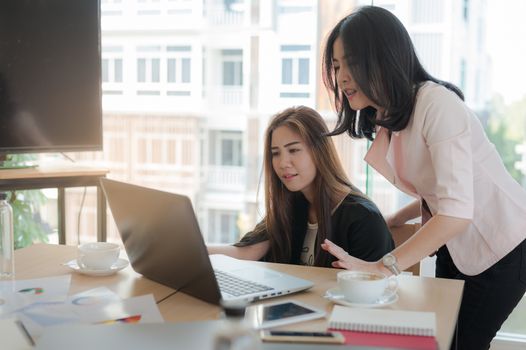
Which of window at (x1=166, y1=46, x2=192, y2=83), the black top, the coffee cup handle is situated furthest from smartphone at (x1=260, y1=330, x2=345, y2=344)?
window at (x1=166, y1=46, x2=192, y2=83)

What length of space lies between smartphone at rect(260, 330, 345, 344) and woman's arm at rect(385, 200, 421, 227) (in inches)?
35.7

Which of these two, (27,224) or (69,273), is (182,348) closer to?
(69,273)

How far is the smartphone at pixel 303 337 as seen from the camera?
1.03 meters

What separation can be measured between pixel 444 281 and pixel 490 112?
1421 millimetres

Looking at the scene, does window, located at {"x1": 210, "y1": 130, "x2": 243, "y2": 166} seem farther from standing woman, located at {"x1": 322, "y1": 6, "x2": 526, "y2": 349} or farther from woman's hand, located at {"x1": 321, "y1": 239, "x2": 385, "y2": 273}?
woman's hand, located at {"x1": 321, "y1": 239, "x2": 385, "y2": 273}

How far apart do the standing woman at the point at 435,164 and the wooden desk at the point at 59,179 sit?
50.1 inches

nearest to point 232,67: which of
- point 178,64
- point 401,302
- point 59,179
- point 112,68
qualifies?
point 178,64

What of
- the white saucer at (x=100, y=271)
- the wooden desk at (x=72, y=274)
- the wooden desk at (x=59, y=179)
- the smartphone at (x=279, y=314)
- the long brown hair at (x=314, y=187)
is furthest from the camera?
the wooden desk at (x=59, y=179)

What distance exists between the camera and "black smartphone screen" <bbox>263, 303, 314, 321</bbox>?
1.16 meters

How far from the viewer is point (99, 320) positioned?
116cm

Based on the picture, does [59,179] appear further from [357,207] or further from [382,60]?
[382,60]

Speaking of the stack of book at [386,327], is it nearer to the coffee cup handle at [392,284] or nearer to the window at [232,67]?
the coffee cup handle at [392,284]

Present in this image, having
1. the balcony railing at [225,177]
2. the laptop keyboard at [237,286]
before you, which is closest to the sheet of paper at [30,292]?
the laptop keyboard at [237,286]

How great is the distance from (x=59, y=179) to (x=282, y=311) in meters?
1.64
